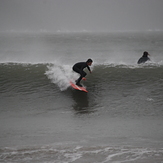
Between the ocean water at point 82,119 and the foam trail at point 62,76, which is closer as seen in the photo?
the ocean water at point 82,119

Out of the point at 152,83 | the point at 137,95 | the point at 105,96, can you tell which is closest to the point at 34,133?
the point at 105,96

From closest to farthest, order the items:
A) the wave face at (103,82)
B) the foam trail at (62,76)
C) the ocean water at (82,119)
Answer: the ocean water at (82,119) → the wave face at (103,82) → the foam trail at (62,76)

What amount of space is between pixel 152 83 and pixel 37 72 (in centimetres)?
731

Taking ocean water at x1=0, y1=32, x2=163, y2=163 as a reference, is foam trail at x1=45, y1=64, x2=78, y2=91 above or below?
above

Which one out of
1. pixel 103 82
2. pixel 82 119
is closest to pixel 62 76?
pixel 103 82

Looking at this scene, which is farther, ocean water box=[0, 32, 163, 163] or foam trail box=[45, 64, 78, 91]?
foam trail box=[45, 64, 78, 91]

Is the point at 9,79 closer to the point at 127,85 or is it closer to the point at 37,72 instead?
the point at 37,72

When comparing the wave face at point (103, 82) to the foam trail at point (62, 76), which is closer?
the wave face at point (103, 82)

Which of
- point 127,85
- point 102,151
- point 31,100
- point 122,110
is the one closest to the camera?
point 102,151

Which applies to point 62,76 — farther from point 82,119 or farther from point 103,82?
point 82,119

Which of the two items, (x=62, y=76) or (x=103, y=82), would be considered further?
(x=62, y=76)

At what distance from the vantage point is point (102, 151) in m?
5.59

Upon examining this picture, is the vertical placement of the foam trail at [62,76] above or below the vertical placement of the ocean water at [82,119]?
above

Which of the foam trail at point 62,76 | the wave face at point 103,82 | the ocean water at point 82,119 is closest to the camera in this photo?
the ocean water at point 82,119
